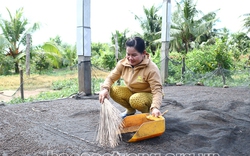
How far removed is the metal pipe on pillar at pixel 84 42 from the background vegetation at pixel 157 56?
0.46m

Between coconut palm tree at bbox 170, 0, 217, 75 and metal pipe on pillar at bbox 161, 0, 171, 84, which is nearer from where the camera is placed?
metal pipe on pillar at bbox 161, 0, 171, 84

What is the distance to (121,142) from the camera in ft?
7.45

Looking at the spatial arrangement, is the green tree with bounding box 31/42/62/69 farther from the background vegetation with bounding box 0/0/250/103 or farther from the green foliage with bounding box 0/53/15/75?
the green foliage with bounding box 0/53/15/75

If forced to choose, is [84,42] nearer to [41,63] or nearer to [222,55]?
[222,55]

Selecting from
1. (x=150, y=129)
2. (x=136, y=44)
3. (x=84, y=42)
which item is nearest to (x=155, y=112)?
(x=150, y=129)

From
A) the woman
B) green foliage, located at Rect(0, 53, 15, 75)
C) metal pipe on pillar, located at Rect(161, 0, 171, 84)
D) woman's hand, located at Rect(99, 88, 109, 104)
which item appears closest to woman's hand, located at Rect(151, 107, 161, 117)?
the woman

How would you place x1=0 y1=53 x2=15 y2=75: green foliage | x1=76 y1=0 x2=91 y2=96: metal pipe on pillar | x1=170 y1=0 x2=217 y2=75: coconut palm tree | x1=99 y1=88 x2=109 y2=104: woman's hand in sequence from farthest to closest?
1. x1=170 y1=0 x2=217 y2=75: coconut palm tree
2. x1=0 y1=53 x2=15 y2=75: green foliage
3. x1=76 y1=0 x2=91 y2=96: metal pipe on pillar
4. x1=99 y1=88 x2=109 y2=104: woman's hand

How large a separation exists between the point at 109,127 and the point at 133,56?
0.76 m

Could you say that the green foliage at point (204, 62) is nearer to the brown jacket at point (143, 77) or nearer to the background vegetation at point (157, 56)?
the background vegetation at point (157, 56)

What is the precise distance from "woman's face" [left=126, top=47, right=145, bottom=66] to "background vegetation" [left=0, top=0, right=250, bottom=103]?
3.09 m

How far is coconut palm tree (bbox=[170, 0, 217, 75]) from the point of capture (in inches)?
631

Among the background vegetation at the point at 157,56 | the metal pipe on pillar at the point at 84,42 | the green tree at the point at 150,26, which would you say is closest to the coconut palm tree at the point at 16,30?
the background vegetation at the point at 157,56

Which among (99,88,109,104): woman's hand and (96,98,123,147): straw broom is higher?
(99,88,109,104): woman's hand

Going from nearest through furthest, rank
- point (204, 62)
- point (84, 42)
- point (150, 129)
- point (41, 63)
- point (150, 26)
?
point (150, 129)
point (84, 42)
point (204, 62)
point (41, 63)
point (150, 26)
